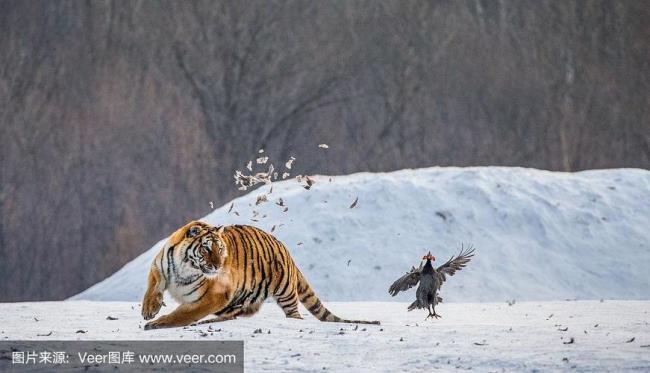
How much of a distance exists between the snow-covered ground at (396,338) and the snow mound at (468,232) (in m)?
2.62

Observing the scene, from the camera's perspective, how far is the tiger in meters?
5.18

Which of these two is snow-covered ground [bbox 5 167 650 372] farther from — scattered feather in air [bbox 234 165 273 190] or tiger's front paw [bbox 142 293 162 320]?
scattered feather in air [bbox 234 165 273 190]

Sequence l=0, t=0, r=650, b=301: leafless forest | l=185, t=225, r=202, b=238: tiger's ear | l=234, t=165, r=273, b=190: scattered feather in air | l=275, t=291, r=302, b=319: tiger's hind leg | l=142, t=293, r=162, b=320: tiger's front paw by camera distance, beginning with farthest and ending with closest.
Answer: l=0, t=0, r=650, b=301: leafless forest
l=234, t=165, r=273, b=190: scattered feather in air
l=275, t=291, r=302, b=319: tiger's hind leg
l=142, t=293, r=162, b=320: tiger's front paw
l=185, t=225, r=202, b=238: tiger's ear

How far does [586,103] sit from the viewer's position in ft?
50.6

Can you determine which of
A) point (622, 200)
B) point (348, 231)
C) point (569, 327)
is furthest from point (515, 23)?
point (569, 327)

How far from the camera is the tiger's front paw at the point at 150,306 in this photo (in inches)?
217

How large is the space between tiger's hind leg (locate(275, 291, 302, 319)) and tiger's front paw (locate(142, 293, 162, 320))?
0.79 m

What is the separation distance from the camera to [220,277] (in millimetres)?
5234

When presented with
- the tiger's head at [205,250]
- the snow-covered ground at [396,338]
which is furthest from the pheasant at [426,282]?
the tiger's head at [205,250]

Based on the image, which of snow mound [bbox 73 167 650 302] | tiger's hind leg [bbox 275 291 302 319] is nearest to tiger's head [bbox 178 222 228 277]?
tiger's hind leg [bbox 275 291 302 319]

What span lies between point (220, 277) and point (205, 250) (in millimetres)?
173

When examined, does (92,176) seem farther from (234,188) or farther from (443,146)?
(443,146)

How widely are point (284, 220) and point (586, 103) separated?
7.04 meters

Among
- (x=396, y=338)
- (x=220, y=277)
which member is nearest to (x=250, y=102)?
(x=220, y=277)
